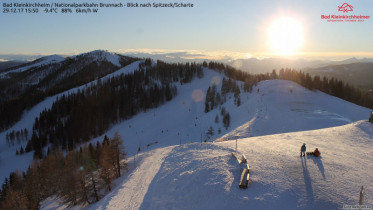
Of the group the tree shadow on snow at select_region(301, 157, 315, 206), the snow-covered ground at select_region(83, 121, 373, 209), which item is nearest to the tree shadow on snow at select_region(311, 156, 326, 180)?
the snow-covered ground at select_region(83, 121, 373, 209)

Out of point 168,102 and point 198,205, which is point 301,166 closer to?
point 198,205

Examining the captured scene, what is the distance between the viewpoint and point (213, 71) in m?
191

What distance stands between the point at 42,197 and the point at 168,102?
10649cm

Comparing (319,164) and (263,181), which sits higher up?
(319,164)

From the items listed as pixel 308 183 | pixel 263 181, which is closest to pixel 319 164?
pixel 308 183

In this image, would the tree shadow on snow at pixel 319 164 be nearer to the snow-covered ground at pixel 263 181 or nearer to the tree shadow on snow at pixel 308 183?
the snow-covered ground at pixel 263 181

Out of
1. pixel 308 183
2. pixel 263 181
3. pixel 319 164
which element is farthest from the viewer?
pixel 319 164

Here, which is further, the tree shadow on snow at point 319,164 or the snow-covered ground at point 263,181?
the tree shadow on snow at point 319,164

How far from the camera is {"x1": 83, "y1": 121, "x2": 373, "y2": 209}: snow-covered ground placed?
1417 centimetres

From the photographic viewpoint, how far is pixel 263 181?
54.0 feet

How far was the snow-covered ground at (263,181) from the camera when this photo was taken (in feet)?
46.5

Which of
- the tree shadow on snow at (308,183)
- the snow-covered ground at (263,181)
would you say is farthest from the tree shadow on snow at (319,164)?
the tree shadow on snow at (308,183)

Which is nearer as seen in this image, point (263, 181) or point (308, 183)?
point (308, 183)

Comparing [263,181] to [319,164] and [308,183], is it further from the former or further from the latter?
[319,164]
